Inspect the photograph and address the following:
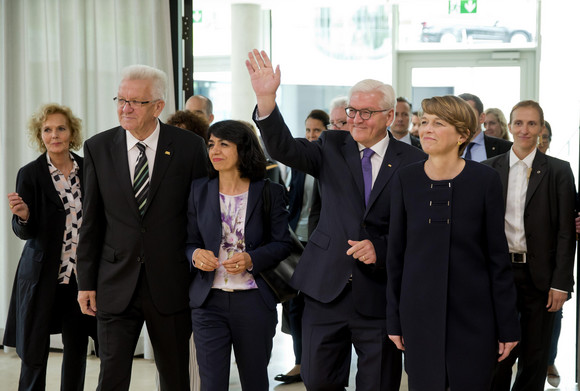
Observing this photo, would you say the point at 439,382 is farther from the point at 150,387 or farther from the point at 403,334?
the point at 150,387

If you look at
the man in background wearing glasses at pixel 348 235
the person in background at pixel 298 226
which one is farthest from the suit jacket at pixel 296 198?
the man in background wearing glasses at pixel 348 235

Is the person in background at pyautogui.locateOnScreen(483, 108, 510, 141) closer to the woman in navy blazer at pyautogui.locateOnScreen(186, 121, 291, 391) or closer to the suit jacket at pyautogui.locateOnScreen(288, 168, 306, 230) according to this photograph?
the suit jacket at pyautogui.locateOnScreen(288, 168, 306, 230)

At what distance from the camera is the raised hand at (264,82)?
3162 millimetres

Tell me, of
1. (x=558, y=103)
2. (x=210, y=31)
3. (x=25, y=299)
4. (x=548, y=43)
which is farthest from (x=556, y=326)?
(x=210, y=31)

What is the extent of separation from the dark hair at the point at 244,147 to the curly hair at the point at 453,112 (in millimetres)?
870

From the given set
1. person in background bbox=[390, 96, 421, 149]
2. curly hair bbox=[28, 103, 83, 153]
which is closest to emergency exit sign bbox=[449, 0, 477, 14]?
person in background bbox=[390, 96, 421, 149]

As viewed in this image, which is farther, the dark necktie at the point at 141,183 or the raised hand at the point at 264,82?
the dark necktie at the point at 141,183

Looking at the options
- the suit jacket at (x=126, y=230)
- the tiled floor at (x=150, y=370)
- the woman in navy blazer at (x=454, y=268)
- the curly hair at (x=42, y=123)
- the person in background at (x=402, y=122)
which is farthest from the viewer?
the person in background at (x=402, y=122)

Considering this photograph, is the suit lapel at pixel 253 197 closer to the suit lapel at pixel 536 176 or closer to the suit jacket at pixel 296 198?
the suit lapel at pixel 536 176

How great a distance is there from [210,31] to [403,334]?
31.6 ft

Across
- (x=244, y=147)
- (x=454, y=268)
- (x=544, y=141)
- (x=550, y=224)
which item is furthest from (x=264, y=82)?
(x=544, y=141)

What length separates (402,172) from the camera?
3.05 metres

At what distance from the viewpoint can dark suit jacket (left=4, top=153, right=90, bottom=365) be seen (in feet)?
13.3

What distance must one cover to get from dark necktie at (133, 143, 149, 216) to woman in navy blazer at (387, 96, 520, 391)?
1193mm
